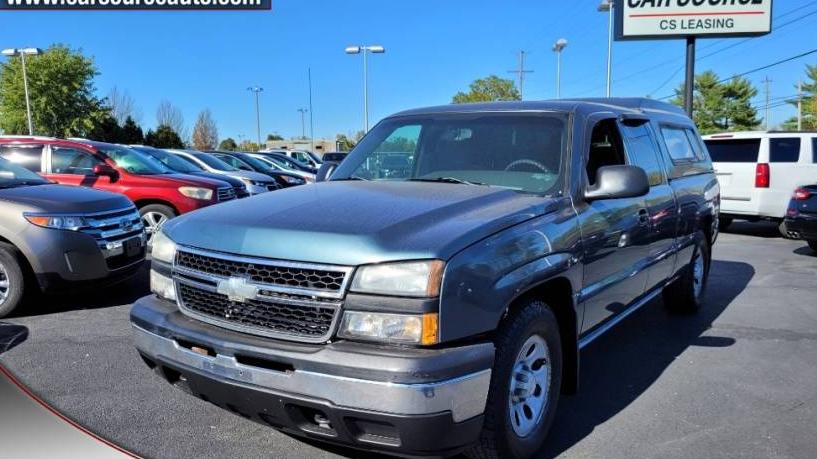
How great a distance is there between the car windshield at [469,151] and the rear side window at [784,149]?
949 cm

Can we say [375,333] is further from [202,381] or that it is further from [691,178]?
[691,178]

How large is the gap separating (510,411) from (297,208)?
1.41m

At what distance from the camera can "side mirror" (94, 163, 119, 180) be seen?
852cm

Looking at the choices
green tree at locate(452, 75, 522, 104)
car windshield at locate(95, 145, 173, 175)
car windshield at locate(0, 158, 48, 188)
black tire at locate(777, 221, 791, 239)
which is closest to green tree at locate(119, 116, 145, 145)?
green tree at locate(452, 75, 522, 104)

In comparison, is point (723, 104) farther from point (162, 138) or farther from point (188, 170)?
point (188, 170)

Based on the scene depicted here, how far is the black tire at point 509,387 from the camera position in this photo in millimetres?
2635

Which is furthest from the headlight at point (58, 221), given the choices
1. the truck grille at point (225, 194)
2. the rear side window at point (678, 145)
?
the rear side window at point (678, 145)

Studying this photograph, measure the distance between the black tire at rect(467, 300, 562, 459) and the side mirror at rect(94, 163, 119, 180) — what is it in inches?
296

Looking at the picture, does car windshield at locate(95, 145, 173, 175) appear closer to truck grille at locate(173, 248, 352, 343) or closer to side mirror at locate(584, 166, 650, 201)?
truck grille at locate(173, 248, 352, 343)

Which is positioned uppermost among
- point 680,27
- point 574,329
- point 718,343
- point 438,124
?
point 680,27

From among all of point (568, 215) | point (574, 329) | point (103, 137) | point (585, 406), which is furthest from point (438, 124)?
point (103, 137)

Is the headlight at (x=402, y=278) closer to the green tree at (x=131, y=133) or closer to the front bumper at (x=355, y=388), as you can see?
the front bumper at (x=355, y=388)

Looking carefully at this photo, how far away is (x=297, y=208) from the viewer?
302 centimetres

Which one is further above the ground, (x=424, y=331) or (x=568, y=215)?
(x=568, y=215)
